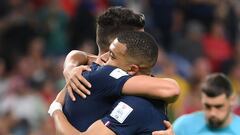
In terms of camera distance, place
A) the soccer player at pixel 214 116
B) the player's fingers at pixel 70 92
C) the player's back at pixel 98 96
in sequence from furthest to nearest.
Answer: the soccer player at pixel 214 116
the player's fingers at pixel 70 92
the player's back at pixel 98 96

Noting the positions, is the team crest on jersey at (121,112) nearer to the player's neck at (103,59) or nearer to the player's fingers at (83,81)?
the player's fingers at (83,81)

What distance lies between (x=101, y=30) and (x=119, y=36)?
38 centimetres

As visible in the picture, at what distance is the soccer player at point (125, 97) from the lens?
4492 mm

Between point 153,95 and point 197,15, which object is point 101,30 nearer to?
point 153,95

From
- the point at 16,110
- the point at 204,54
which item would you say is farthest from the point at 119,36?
the point at 204,54

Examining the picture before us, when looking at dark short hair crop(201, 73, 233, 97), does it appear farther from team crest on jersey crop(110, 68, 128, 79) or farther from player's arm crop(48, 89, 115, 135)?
team crest on jersey crop(110, 68, 128, 79)

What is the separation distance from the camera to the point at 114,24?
4.98 m

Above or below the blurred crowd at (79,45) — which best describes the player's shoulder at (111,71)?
above

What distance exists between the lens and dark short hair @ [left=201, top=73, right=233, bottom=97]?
23.2ft

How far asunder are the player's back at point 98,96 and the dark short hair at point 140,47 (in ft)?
0.40

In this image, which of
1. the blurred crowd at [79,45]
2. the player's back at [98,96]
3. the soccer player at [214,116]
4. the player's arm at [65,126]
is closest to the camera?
the player's arm at [65,126]

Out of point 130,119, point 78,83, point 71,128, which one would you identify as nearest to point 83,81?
point 78,83

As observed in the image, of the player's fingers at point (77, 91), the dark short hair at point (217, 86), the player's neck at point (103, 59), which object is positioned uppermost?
the player's neck at point (103, 59)

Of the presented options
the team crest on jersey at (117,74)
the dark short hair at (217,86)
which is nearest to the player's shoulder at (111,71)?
the team crest on jersey at (117,74)
